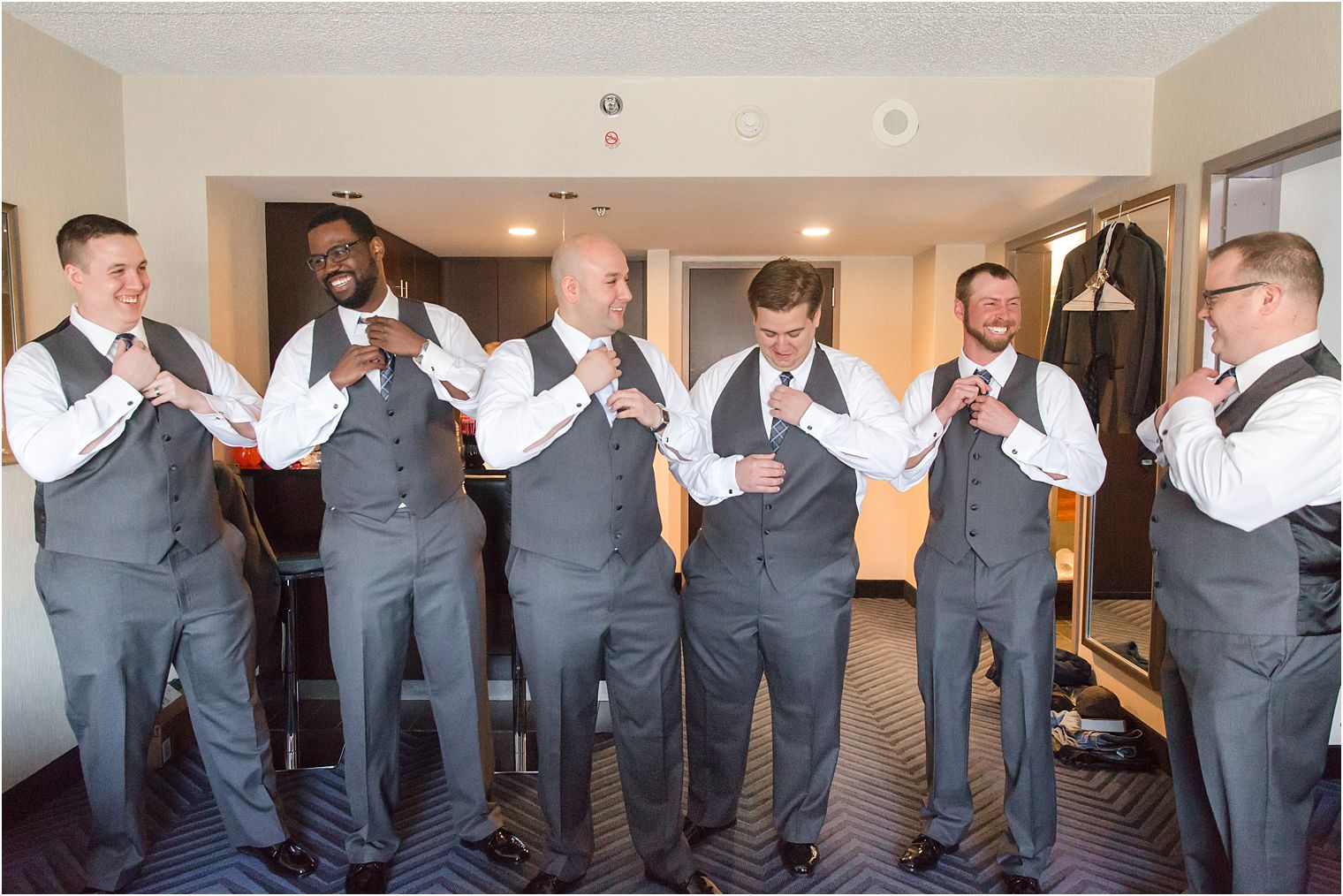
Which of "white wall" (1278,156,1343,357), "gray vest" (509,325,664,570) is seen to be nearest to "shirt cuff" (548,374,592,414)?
"gray vest" (509,325,664,570)

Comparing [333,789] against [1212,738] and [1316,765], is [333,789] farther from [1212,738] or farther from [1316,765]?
[1316,765]

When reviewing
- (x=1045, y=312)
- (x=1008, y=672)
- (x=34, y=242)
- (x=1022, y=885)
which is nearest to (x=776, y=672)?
(x=1008, y=672)

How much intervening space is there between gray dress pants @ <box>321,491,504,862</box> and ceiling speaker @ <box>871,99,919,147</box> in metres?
2.24

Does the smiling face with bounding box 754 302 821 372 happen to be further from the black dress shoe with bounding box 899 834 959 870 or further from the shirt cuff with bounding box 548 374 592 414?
the black dress shoe with bounding box 899 834 959 870

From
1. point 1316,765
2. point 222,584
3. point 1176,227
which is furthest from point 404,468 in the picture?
point 1176,227

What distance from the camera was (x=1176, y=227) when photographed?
11.1 feet

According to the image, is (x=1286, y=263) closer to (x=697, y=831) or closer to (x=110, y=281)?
(x=697, y=831)

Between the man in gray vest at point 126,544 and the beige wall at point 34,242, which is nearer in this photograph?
the man in gray vest at point 126,544

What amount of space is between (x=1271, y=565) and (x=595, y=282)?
1.75 m

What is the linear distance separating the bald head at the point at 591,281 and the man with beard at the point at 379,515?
419 mm

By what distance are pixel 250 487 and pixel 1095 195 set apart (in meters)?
3.98

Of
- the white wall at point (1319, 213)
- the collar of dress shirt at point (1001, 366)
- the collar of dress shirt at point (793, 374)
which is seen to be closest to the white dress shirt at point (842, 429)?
the collar of dress shirt at point (793, 374)

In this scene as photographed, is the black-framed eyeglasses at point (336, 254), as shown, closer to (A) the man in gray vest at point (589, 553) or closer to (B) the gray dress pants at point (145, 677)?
(A) the man in gray vest at point (589, 553)

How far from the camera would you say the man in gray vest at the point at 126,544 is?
2363mm
